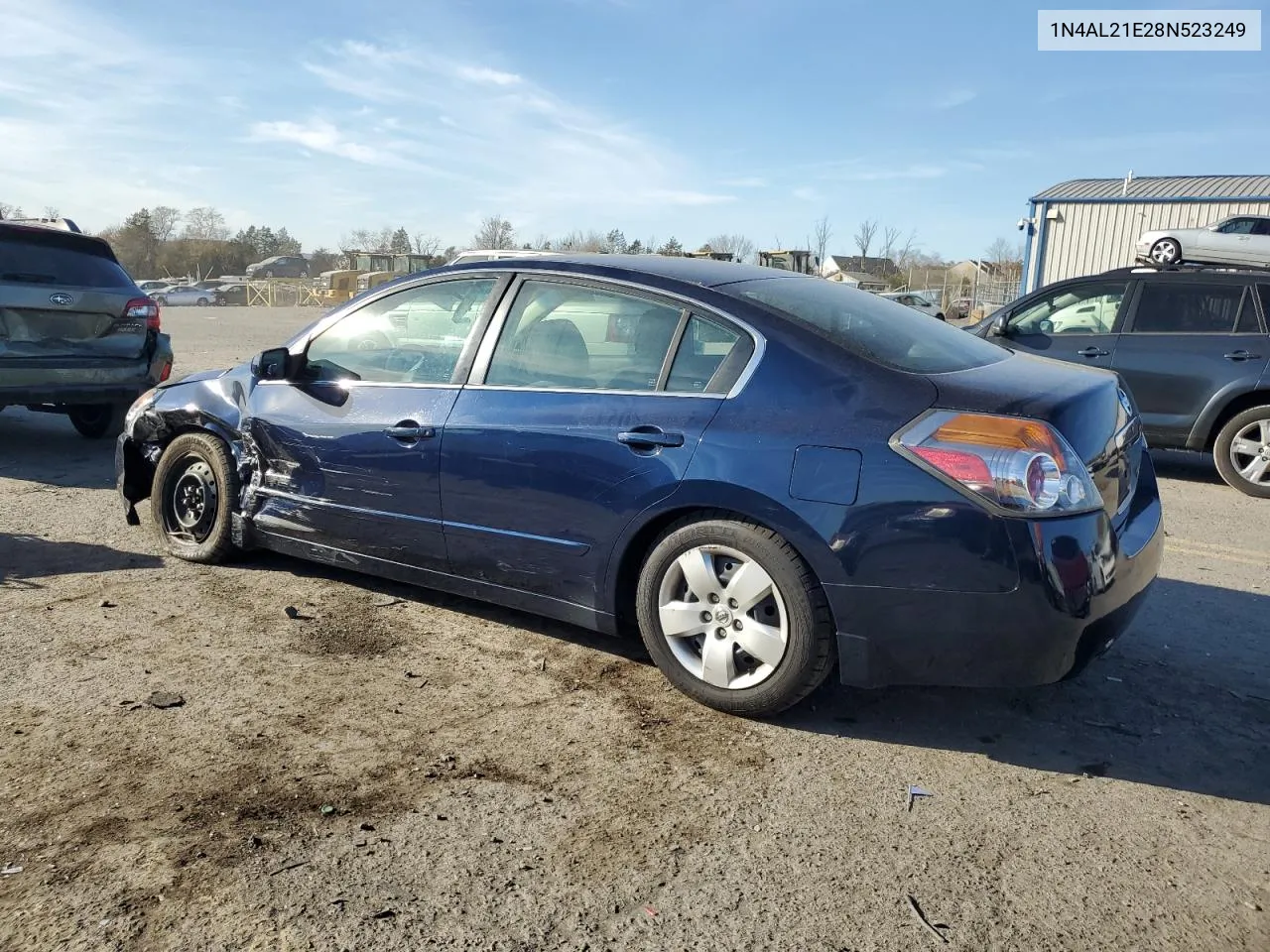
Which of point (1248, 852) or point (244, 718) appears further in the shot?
point (244, 718)

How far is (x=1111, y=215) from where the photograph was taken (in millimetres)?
27500

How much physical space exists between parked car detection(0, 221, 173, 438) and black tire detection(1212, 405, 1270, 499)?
843cm

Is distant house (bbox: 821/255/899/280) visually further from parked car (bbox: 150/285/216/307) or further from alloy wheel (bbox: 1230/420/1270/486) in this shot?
alloy wheel (bbox: 1230/420/1270/486)

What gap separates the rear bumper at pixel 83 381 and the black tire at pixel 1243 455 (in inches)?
332

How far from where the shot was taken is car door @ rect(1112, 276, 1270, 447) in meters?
7.75

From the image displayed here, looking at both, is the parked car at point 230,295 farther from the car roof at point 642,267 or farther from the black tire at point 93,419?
the car roof at point 642,267

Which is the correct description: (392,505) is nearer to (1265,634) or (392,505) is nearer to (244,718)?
(244,718)

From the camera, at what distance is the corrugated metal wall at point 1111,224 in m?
27.3

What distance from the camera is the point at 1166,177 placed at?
30094 millimetres

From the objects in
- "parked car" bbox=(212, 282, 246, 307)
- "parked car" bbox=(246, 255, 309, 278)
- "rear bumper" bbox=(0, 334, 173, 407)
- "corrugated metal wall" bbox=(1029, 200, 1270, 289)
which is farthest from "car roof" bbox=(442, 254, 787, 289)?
"parked car" bbox=(246, 255, 309, 278)

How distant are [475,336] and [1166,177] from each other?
31.9 meters

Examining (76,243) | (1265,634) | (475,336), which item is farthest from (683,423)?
(76,243)

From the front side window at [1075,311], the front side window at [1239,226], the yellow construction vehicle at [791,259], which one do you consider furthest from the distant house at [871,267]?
the front side window at [1075,311]

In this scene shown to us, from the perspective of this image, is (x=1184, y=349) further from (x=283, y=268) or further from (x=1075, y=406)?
(x=283, y=268)
